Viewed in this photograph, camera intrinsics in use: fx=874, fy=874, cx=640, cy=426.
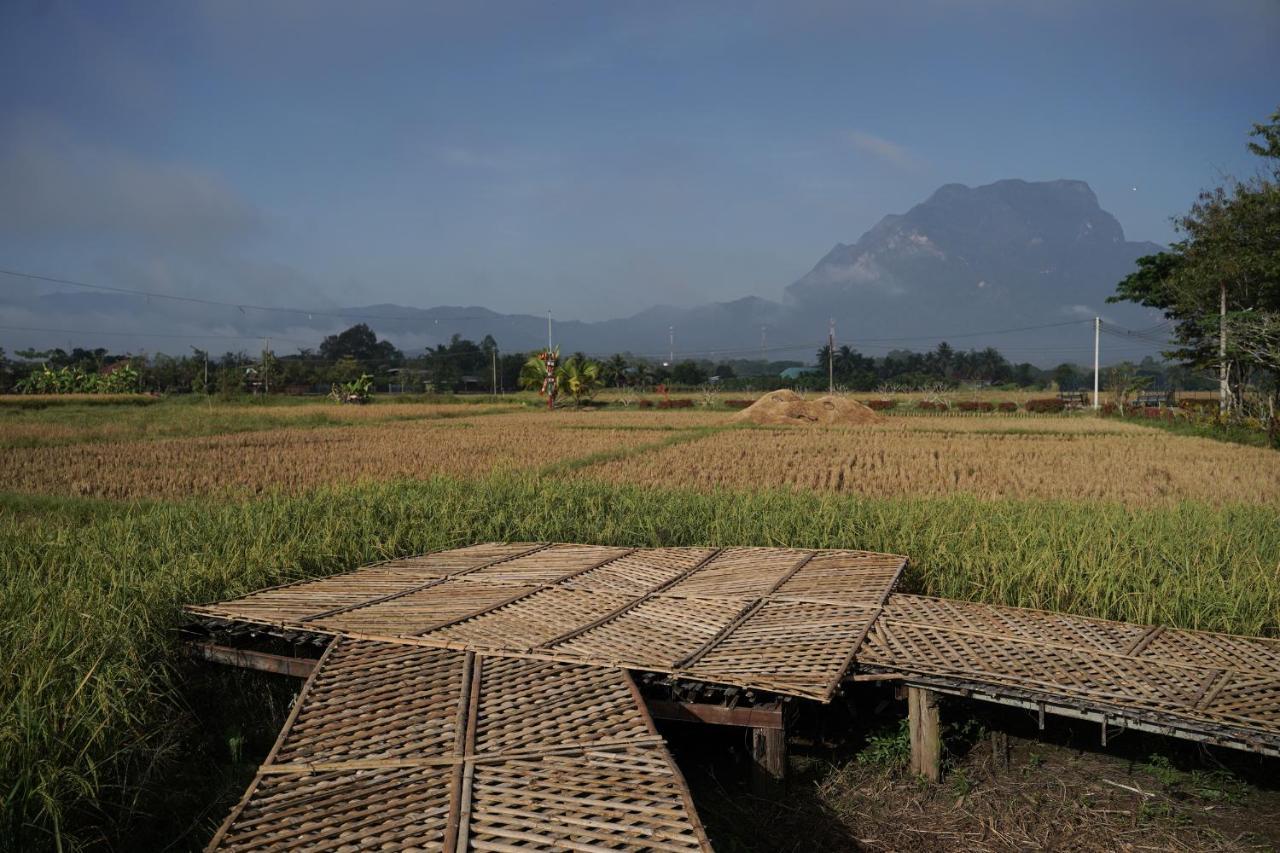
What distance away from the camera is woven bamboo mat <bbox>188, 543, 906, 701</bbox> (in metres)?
4.15

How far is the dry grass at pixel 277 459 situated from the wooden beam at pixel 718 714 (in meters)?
6.66

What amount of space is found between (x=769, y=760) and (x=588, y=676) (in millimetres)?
891

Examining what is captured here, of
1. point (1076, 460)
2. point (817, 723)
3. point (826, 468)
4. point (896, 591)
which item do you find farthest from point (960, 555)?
point (1076, 460)

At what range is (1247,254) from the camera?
23.0m

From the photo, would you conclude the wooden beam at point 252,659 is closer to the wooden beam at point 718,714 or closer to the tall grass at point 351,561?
the tall grass at point 351,561

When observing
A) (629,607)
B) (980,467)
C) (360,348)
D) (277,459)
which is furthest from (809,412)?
(360,348)

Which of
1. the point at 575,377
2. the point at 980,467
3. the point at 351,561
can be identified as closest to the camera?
the point at 351,561

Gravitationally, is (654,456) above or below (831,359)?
below

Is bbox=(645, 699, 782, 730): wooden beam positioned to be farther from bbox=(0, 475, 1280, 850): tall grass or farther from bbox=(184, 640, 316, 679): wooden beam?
bbox=(0, 475, 1280, 850): tall grass

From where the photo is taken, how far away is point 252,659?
460 centimetres

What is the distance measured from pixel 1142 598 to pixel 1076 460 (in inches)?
413

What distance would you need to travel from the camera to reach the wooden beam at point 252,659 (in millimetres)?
4445

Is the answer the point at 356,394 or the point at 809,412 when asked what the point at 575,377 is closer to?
the point at 356,394

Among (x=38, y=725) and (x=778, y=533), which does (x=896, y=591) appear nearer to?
(x=778, y=533)
